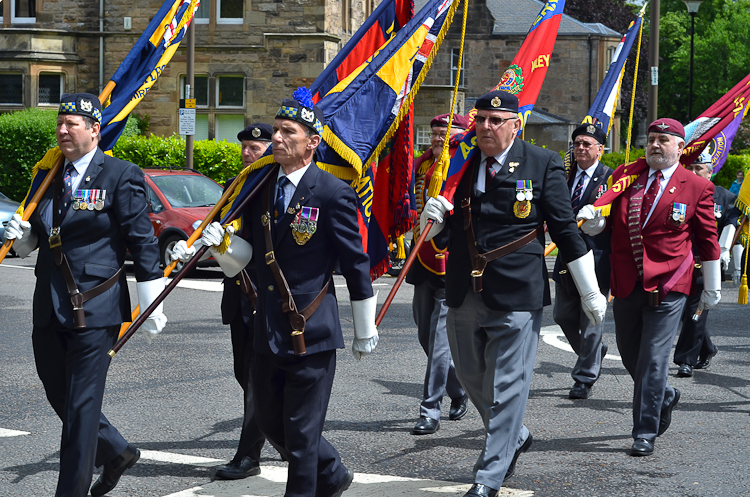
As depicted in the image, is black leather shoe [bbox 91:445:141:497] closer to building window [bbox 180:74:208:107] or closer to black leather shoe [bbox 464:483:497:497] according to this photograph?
black leather shoe [bbox 464:483:497:497]

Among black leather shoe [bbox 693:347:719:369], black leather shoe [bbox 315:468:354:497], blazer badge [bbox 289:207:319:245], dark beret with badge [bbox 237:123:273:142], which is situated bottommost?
black leather shoe [bbox 693:347:719:369]

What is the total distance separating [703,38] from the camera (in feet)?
206

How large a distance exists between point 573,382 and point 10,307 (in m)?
7.39

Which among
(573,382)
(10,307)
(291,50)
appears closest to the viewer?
(573,382)

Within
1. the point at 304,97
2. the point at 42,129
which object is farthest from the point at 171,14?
the point at 42,129

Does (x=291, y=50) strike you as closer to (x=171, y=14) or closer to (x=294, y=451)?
(x=171, y=14)

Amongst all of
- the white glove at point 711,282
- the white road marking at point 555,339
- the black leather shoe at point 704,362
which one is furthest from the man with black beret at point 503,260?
the white road marking at point 555,339

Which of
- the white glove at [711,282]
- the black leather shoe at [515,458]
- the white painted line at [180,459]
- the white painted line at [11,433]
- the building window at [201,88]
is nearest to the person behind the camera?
the black leather shoe at [515,458]

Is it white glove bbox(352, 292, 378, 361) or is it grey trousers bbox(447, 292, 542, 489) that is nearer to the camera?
white glove bbox(352, 292, 378, 361)

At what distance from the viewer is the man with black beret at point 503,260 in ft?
17.6

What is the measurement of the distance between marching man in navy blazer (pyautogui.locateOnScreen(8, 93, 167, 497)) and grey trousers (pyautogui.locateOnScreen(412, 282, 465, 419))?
2.43 metres

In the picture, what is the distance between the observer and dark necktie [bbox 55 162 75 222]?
16.0 ft

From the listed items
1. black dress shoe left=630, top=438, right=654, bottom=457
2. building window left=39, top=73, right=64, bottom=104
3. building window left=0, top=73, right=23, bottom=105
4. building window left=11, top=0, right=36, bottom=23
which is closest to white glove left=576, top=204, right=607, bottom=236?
black dress shoe left=630, top=438, right=654, bottom=457

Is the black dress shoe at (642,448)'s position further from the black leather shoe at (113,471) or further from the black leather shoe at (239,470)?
the black leather shoe at (113,471)
